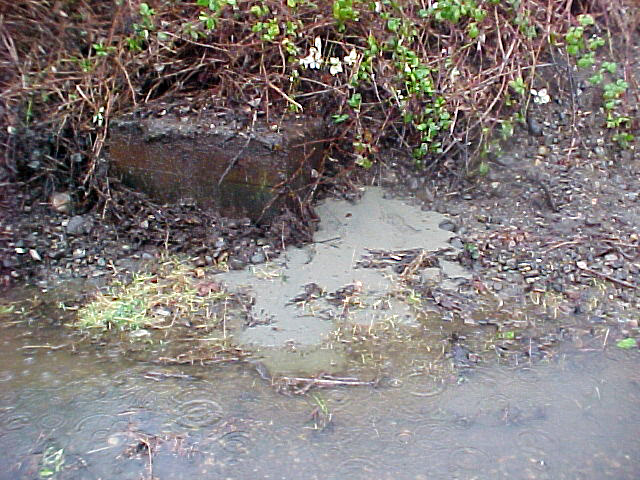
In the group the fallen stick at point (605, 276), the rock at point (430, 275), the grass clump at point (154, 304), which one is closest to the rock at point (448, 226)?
the rock at point (430, 275)

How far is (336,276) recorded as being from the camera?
4.15m

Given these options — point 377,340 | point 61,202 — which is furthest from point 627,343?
point 61,202

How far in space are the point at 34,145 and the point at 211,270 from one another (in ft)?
5.42

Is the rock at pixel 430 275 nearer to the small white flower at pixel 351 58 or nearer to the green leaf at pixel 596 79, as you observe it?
the small white flower at pixel 351 58

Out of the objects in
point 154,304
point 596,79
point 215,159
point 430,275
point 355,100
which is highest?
point 596,79

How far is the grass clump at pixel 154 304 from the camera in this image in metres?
3.77

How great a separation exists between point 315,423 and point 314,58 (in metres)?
2.71

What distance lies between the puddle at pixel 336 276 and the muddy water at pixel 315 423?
1.45ft

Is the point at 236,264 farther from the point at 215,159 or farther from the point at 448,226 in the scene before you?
the point at 448,226

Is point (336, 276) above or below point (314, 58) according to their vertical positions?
below

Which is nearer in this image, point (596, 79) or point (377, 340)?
point (377, 340)

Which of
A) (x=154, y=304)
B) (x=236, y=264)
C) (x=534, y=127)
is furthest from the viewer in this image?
(x=534, y=127)

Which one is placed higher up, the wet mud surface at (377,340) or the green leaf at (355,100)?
the green leaf at (355,100)

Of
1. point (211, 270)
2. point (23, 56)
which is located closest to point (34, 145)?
point (23, 56)
